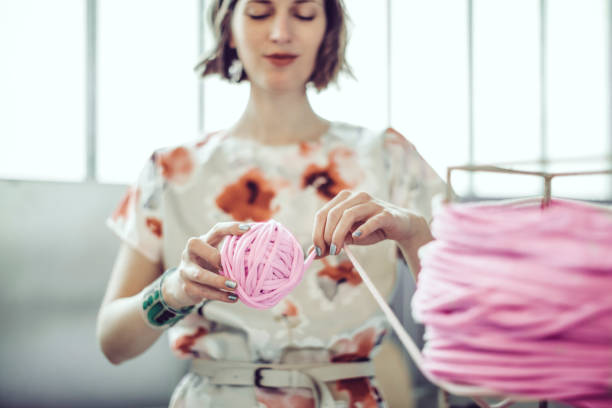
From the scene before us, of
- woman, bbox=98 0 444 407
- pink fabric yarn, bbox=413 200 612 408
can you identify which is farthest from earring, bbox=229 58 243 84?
pink fabric yarn, bbox=413 200 612 408

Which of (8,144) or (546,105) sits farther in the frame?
(546,105)

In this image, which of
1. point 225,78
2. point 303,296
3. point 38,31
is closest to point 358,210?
point 303,296

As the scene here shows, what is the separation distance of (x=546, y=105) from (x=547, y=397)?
1.73 metres

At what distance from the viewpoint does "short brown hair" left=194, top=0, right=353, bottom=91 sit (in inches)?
21.1

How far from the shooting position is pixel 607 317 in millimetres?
188

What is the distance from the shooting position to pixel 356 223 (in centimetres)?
34

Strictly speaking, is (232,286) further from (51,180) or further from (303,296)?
(51,180)

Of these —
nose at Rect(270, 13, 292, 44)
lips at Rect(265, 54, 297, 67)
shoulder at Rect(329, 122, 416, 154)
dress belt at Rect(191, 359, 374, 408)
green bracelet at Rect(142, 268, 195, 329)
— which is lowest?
dress belt at Rect(191, 359, 374, 408)

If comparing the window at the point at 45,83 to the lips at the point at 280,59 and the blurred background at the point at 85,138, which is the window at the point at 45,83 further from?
the lips at the point at 280,59

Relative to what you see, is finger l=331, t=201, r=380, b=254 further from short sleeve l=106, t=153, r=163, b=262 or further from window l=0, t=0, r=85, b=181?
window l=0, t=0, r=85, b=181

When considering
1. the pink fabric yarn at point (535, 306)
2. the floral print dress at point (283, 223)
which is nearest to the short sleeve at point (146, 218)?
the floral print dress at point (283, 223)

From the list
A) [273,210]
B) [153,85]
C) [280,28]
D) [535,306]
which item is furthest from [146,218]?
[153,85]

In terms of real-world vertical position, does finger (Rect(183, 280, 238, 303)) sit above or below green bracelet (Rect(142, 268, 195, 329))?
above

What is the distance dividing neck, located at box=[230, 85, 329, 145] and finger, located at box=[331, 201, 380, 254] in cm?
22
